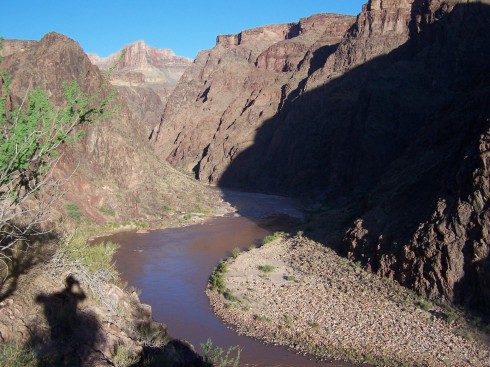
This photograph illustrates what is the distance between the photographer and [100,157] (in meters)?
49.0

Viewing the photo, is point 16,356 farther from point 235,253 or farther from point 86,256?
point 235,253

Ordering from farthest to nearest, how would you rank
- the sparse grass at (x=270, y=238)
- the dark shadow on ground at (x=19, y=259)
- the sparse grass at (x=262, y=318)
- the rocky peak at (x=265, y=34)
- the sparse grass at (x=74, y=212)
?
1. the rocky peak at (x=265, y=34)
2. the sparse grass at (x=74, y=212)
3. the sparse grass at (x=270, y=238)
4. the sparse grass at (x=262, y=318)
5. the dark shadow on ground at (x=19, y=259)

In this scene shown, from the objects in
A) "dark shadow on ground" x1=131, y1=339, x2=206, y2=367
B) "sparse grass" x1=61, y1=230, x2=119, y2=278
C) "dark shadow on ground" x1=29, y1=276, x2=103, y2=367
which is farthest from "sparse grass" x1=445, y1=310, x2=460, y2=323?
"dark shadow on ground" x1=29, y1=276, x2=103, y2=367

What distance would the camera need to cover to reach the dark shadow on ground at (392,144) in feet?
88.7

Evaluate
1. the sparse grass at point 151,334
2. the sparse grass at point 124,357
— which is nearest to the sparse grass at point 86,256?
the sparse grass at point 151,334

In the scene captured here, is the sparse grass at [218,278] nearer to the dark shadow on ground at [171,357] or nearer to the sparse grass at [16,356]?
the dark shadow on ground at [171,357]

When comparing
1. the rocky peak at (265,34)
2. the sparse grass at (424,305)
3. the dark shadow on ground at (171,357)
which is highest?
the rocky peak at (265,34)

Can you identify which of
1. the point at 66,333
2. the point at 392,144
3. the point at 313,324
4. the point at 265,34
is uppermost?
the point at 265,34

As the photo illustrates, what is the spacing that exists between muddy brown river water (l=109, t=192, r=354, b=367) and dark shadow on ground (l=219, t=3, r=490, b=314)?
7344 millimetres

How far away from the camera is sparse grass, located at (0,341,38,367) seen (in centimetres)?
672

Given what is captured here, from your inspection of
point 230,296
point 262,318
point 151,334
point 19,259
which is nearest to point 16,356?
point 19,259

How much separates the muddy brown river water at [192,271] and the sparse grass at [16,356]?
12027 millimetres

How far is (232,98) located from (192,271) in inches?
3387

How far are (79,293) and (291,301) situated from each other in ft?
50.0
